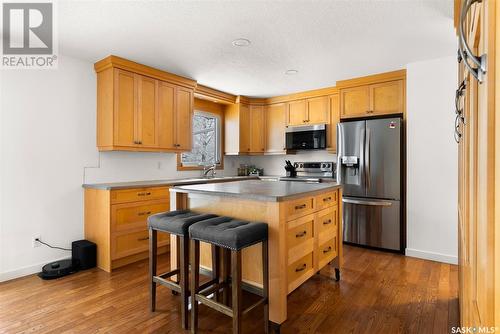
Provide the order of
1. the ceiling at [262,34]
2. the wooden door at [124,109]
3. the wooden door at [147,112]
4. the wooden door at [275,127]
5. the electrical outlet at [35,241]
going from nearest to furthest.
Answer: the ceiling at [262,34] < the electrical outlet at [35,241] < the wooden door at [124,109] < the wooden door at [147,112] < the wooden door at [275,127]

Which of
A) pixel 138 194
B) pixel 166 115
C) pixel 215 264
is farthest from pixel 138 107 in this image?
pixel 215 264

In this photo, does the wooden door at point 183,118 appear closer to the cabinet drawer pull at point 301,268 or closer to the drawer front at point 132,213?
the drawer front at point 132,213

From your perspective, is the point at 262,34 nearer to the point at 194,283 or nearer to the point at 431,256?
the point at 194,283

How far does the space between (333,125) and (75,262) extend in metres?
4.12

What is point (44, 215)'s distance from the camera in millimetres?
3088

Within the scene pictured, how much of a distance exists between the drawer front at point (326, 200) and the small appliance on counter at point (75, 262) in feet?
8.33

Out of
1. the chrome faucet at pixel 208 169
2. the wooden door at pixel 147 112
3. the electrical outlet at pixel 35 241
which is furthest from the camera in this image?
the chrome faucet at pixel 208 169

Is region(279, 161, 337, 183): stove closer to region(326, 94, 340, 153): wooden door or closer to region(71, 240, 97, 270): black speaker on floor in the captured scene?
region(326, 94, 340, 153): wooden door

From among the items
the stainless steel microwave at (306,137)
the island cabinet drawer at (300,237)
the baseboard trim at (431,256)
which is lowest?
the baseboard trim at (431,256)

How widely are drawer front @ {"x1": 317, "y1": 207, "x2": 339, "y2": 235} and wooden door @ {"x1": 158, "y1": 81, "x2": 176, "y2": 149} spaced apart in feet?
8.02

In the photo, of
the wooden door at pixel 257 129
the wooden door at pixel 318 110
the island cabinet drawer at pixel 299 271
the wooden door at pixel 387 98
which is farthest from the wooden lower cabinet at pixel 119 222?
the wooden door at pixel 387 98

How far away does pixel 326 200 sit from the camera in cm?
256

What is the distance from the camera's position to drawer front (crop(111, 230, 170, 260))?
10.1 ft

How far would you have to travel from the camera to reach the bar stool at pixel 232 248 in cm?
174
